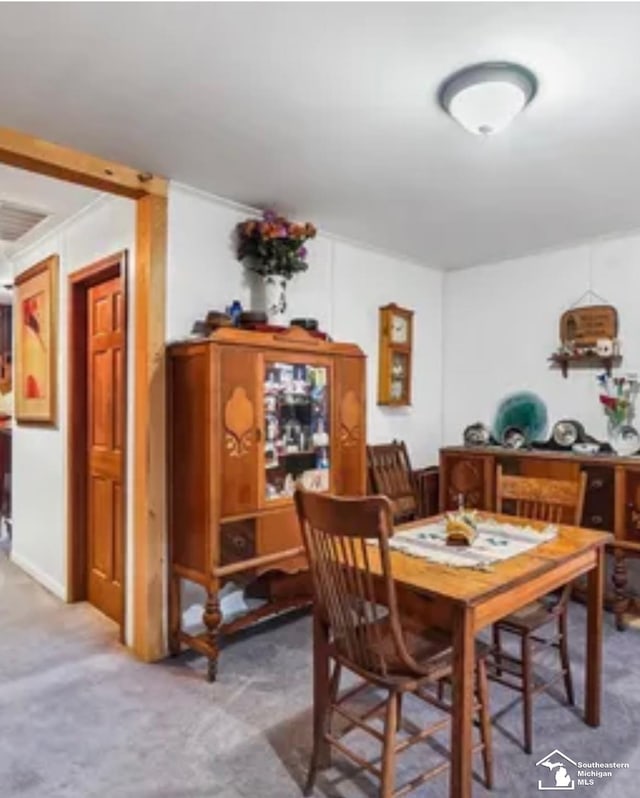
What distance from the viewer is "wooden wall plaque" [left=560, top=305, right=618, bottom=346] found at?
3.87 metres

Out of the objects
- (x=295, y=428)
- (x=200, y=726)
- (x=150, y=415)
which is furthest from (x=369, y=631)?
(x=150, y=415)

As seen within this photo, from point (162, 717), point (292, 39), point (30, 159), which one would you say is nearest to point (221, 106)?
point (292, 39)

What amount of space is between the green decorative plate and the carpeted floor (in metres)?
1.46

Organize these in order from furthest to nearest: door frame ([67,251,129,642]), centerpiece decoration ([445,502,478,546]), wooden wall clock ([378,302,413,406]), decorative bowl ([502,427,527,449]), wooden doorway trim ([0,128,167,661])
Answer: wooden wall clock ([378,302,413,406]), decorative bowl ([502,427,527,449]), door frame ([67,251,129,642]), wooden doorway trim ([0,128,167,661]), centerpiece decoration ([445,502,478,546])

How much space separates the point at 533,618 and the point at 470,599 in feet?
2.74

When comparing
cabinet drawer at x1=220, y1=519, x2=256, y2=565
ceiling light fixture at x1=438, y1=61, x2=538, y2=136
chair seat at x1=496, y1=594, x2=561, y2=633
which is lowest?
chair seat at x1=496, y1=594, x2=561, y2=633

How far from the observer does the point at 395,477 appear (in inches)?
165

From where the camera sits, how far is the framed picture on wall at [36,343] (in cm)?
383

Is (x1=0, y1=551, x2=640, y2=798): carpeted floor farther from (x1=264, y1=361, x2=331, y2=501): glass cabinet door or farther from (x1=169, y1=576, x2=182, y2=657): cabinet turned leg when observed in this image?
(x1=264, y1=361, x2=331, y2=501): glass cabinet door

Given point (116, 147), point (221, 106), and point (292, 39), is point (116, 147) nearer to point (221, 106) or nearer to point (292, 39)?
point (221, 106)

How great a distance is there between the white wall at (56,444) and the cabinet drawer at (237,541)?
2.20 feet

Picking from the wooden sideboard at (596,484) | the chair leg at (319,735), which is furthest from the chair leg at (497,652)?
the wooden sideboard at (596,484)

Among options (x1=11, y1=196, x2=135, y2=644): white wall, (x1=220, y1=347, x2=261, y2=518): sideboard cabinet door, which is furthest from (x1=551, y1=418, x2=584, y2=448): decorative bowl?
(x1=11, y1=196, x2=135, y2=644): white wall

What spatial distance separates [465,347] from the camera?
4.73 meters
